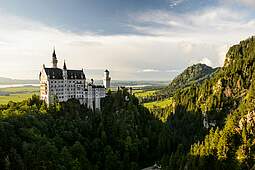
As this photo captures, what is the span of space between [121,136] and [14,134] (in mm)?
40080

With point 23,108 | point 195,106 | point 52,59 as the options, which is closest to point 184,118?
point 195,106

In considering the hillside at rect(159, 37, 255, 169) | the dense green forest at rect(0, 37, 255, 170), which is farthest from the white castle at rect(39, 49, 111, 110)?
the hillside at rect(159, 37, 255, 169)

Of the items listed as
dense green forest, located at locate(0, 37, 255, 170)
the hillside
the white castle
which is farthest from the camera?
the white castle

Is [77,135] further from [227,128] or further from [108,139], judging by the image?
[227,128]

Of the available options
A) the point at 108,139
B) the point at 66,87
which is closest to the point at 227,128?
the point at 108,139

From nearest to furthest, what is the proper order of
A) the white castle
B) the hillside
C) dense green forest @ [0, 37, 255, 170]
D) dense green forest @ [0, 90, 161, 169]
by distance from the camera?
dense green forest @ [0, 90, 161, 169], dense green forest @ [0, 37, 255, 170], the hillside, the white castle

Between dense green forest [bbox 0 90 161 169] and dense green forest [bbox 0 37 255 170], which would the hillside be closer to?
dense green forest [bbox 0 37 255 170]

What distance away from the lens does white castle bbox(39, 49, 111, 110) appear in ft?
380

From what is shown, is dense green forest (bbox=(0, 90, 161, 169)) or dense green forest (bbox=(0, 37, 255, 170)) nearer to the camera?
dense green forest (bbox=(0, 90, 161, 169))

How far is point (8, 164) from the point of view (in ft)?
248

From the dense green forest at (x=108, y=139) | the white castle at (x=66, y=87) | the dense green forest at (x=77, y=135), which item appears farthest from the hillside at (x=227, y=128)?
the white castle at (x=66, y=87)

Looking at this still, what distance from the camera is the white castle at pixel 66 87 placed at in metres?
116

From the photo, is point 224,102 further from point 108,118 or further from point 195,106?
point 108,118

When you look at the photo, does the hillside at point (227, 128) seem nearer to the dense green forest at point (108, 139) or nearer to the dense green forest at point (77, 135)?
the dense green forest at point (108, 139)
